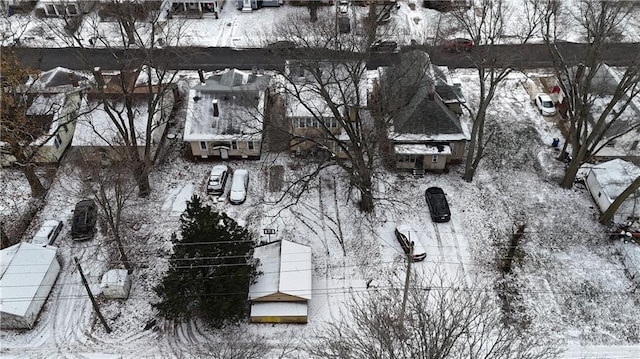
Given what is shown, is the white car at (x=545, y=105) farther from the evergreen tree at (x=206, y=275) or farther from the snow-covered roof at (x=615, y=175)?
the evergreen tree at (x=206, y=275)

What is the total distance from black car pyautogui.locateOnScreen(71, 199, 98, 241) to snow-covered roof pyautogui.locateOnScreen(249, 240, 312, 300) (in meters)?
10.6

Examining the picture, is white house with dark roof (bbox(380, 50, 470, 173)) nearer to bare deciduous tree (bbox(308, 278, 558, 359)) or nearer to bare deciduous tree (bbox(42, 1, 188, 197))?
bare deciduous tree (bbox(308, 278, 558, 359))

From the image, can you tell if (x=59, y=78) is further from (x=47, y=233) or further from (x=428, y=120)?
(x=428, y=120)

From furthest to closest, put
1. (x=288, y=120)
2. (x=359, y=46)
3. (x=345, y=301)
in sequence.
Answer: (x=288, y=120) → (x=359, y=46) → (x=345, y=301)

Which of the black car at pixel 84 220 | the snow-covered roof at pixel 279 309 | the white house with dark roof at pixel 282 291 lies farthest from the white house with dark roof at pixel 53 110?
the snow-covered roof at pixel 279 309

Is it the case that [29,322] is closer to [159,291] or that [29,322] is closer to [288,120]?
[159,291]

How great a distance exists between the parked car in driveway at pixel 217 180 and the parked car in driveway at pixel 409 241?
469 inches

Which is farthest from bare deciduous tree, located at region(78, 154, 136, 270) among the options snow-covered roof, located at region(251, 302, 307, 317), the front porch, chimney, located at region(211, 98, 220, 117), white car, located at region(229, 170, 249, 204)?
the front porch

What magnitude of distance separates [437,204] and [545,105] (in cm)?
1465

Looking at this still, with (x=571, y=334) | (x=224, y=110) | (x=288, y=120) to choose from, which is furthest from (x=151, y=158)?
(x=571, y=334)

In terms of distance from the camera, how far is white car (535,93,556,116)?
139 ft

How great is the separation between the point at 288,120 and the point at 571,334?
21196 millimetres

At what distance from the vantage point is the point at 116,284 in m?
29.7

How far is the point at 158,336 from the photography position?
2870 cm
